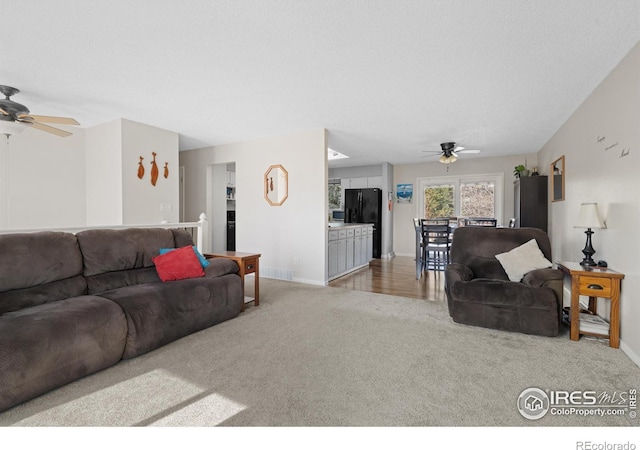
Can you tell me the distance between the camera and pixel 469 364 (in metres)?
2.15

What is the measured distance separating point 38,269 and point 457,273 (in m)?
3.66

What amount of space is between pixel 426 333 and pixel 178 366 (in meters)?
2.11

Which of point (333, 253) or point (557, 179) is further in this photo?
point (333, 253)

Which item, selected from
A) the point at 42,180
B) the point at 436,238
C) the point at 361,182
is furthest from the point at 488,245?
the point at 42,180

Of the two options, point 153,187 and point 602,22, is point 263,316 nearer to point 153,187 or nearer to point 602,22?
point 153,187

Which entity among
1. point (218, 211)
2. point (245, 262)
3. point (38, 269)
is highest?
point (218, 211)

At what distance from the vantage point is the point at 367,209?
7.45m

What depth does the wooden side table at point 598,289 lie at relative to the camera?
7.87 feet

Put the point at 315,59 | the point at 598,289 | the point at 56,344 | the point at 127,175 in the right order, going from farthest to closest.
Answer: the point at 127,175
the point at 315,59
the point at 598,289
the point at 56,344

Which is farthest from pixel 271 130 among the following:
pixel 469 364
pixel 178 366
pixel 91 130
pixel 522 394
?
pixel 522 394

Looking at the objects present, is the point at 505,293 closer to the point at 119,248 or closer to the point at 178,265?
the point at 178,265

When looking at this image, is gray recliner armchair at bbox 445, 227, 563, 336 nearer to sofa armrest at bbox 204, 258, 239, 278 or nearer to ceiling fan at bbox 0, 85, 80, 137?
sofa armrest at bbox 204, 258, 239, 278

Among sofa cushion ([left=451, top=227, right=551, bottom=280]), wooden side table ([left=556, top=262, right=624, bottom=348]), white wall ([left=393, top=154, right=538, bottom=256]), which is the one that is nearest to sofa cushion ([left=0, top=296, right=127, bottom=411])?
sofa cushion ([left=451, top=227, right=551, bottom=280])

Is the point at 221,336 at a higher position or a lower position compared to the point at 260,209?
lower
